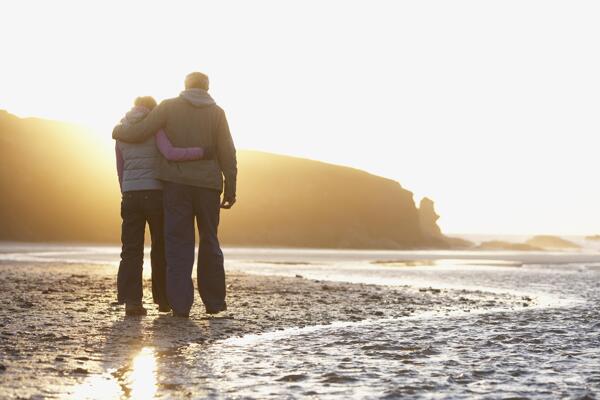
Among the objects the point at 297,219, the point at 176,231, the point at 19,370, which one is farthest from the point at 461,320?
the point at 297,219

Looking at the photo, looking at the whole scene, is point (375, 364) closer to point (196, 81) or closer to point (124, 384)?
point (124, 384)

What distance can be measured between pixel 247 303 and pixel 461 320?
275 cm

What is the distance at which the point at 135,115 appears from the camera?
25.0 feet

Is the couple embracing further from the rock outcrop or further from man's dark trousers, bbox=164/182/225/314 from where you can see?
the rock outcrop

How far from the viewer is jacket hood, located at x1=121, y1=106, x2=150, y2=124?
7.59m

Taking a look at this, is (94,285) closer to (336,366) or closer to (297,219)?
(336,366)

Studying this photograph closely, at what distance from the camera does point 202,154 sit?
7.30m

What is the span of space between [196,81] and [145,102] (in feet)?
1.98

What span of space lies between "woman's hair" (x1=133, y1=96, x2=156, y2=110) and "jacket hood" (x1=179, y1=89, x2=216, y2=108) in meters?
0.47

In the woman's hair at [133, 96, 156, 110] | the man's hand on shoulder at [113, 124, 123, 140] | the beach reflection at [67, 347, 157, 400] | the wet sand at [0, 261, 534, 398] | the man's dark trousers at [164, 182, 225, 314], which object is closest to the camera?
the beach reflection at [67, 347, 157, 400]

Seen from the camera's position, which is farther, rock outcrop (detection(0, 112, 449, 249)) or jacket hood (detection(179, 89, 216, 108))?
rock outcrop (detection(0, 112, 449, 249))

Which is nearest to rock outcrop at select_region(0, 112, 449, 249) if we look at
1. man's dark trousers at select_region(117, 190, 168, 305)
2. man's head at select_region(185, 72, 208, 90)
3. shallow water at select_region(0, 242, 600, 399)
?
man's dark trousers at select_region(117, 190, 168, 305)

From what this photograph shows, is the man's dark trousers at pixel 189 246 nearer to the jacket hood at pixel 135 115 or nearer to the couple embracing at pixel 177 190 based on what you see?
the couple embracing at pixel 177 190

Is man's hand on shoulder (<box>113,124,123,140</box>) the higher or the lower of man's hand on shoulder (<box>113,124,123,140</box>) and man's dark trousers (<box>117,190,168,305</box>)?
the higher
